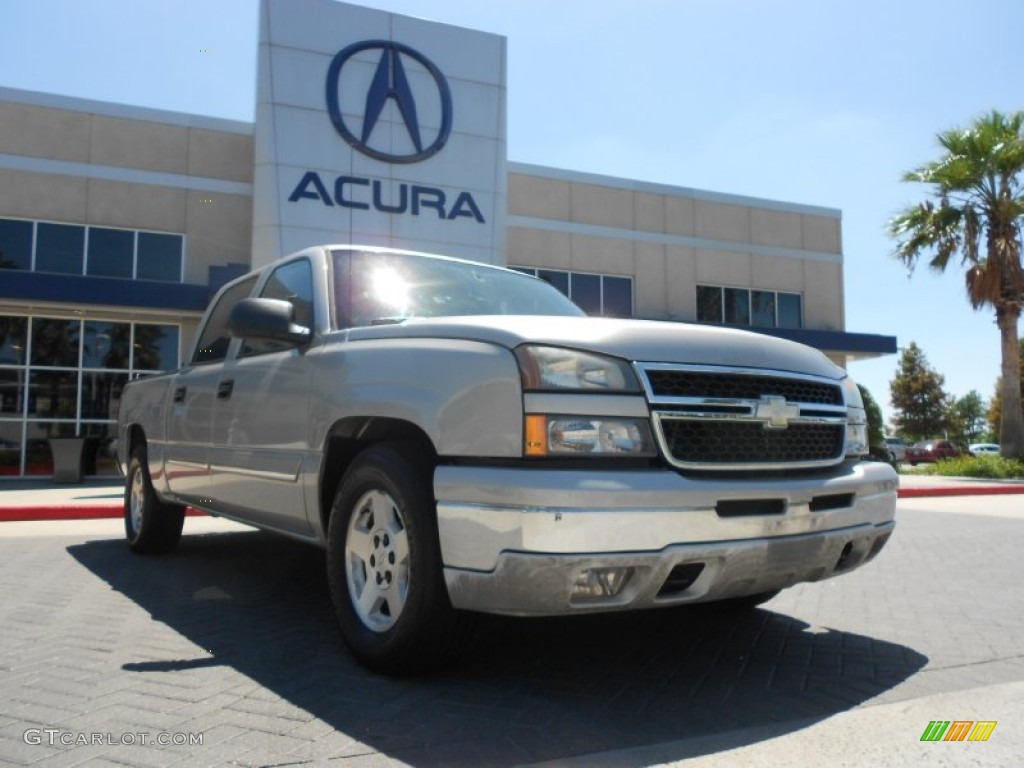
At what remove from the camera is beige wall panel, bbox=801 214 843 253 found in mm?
24719

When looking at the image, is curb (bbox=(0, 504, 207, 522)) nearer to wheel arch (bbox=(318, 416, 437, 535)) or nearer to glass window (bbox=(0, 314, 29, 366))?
wheel arch (bbox=(318, 416, 437, 535))

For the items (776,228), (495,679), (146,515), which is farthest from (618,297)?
(495,679)

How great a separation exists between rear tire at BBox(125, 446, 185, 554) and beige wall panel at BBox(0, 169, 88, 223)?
12391mm

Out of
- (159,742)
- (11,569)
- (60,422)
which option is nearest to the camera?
(159,742)

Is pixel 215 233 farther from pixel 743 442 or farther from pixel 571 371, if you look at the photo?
pixel 743 442

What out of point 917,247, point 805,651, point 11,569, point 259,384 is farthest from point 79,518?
point 917,247

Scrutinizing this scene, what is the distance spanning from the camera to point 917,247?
74.3 feet

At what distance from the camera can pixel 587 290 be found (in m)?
21.7

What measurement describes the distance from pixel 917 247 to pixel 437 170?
13525mm

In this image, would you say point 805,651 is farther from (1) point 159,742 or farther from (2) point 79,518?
(2) point 79,518

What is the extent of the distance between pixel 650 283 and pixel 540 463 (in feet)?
66.1

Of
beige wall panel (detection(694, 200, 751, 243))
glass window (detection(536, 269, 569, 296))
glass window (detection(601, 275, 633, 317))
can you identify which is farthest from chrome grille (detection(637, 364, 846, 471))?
beige wall panel (detection(694, 200, 751, 243))

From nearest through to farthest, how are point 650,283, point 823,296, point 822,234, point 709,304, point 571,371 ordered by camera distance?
1. point 571,371
2. point 650,283
3. point 709,304
4. point 823,296
5. point 822,234

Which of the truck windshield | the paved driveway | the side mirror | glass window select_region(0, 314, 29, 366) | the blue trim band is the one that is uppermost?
the blue trim band
